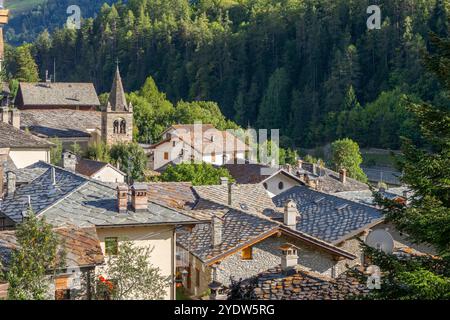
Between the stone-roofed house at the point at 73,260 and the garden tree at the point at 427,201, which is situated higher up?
the garden tree at the point at 427,201

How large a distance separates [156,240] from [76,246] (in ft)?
9.14

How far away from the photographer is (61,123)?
3039 inches

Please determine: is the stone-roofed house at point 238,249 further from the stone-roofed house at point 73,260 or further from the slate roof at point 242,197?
the stone-roofed house at point 73,260

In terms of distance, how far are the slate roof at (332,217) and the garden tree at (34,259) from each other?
15655mm

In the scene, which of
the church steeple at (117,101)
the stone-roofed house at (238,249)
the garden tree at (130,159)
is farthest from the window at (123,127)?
the stone-roofed house at (238,249)

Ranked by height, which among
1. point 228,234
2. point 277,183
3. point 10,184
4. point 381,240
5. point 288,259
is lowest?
point 277,183

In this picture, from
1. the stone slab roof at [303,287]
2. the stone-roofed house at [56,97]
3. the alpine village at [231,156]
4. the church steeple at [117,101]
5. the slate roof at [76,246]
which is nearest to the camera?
the alpine village at [231,156]

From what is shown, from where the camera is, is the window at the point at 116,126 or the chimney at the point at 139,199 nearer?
the chimney at the point at 139,199

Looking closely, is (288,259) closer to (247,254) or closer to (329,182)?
(247,254)

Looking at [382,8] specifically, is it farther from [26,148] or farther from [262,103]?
[26,148]

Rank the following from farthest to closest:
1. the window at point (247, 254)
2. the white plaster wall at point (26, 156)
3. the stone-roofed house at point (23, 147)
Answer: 1. the white plaster wall at point (26, 156)
2. the stone-roofed house at point (23, 147)
3. the window at point (247, 254)

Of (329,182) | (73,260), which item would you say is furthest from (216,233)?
(329,182)

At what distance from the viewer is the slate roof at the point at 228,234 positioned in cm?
2412

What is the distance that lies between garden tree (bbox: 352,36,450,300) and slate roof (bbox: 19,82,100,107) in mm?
79593
